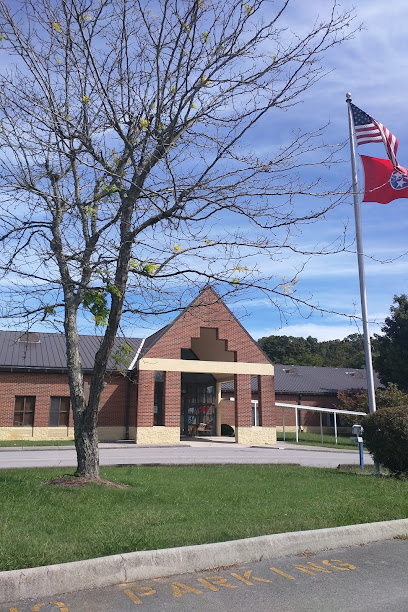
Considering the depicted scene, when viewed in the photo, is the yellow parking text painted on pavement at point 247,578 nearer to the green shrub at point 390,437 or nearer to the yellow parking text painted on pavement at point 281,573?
the yellow parking text painted on pavement at point 281,573

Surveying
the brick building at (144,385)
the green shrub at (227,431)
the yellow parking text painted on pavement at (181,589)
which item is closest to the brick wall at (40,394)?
the brick building at (144,385)

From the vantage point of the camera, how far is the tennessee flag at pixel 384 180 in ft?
55.0

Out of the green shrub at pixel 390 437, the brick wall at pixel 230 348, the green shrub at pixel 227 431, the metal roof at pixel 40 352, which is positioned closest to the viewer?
the green shrub at pixel 390 437

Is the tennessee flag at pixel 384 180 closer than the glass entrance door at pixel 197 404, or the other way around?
the tennessee flag at pixel 384 180

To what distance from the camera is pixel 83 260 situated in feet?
32.3

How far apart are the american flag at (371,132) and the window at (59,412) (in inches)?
841

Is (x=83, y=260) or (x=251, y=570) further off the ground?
(x=83, y=260)

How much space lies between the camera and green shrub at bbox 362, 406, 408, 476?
1301 cm

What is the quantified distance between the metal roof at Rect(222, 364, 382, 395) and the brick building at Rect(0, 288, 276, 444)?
388 inches

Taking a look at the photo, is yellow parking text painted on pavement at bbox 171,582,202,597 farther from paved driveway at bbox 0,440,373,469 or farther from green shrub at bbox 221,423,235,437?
green shrub at bbox 221,423,235,437

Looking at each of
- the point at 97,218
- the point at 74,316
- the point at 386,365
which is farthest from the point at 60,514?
the point at 386,365

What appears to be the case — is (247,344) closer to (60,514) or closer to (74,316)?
(74,316)

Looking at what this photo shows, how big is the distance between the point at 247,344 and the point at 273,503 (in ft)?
76.9

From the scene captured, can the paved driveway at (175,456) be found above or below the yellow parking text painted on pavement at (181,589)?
above
